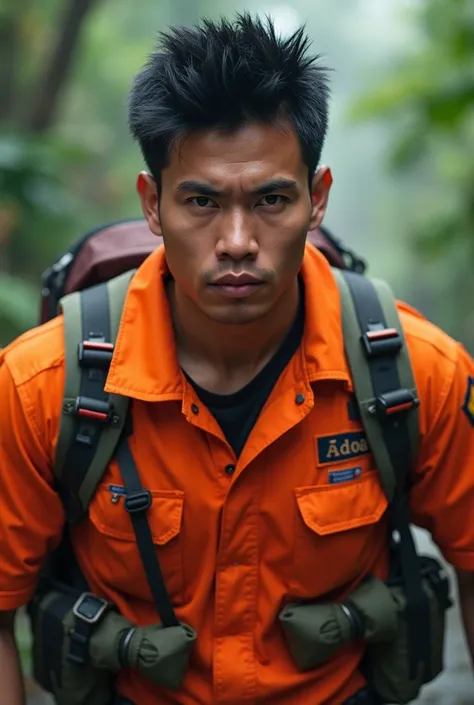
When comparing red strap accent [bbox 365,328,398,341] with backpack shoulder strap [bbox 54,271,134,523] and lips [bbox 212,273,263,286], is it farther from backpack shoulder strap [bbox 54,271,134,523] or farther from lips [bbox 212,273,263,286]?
backpack shoulder strap [bbox 54,271,134,523]

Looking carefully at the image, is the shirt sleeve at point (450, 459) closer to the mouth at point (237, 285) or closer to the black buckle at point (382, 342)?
the black buckle at point (382, 342)

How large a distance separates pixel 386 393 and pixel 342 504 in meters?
0.36

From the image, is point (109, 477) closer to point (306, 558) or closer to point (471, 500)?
point (306, 558)

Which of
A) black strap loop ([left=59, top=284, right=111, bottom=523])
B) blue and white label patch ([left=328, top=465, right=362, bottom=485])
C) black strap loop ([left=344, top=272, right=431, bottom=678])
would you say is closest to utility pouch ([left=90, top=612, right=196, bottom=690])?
black strap loop ([left=59, top=284, right=111, bottom=523])

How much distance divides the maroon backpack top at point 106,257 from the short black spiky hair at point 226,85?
2.04ft

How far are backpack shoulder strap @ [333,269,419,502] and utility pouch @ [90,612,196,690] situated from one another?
78cm

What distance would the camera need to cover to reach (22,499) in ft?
8.51

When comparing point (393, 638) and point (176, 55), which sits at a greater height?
point (176, 55)

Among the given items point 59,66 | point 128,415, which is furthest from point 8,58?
point 128,415

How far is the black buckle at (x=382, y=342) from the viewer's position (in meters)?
2.59

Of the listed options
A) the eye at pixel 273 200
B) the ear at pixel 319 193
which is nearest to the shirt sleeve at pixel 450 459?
the ear at pixel 319 193

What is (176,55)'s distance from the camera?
7.91 feet

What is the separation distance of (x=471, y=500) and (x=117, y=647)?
1.18 m

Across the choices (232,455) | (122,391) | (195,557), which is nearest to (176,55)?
(122,391)
